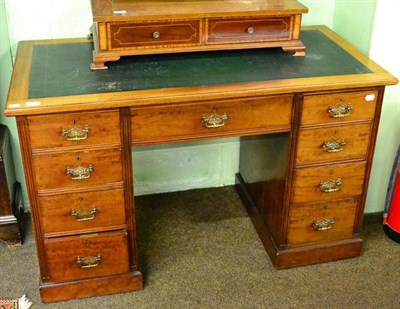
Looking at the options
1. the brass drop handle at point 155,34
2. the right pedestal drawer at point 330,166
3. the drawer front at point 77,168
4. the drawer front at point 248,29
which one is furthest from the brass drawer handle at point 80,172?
the right pedestal drawer at point 330,166

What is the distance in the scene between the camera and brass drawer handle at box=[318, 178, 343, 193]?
229cm

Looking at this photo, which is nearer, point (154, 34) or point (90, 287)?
point (154, 34)

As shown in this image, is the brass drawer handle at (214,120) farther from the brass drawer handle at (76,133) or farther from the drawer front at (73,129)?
the brass drawer handle at (76,133)

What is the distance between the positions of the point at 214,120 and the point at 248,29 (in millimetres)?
430

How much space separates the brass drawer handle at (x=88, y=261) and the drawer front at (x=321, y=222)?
79 centimetres

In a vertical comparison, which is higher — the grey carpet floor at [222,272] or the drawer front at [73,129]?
the drawer front at [73,129]

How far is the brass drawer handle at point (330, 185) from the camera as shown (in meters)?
2.29

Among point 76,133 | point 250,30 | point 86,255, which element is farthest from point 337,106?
point 86,255

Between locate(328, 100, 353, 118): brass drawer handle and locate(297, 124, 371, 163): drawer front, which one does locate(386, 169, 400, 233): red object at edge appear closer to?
locate(297, 124, 371, 163): drawer front

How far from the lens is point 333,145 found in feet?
7.20

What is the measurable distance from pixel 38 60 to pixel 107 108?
1.62 ft

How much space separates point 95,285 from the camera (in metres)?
2.25

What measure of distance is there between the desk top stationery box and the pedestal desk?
6 cm

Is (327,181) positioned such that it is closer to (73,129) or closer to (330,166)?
(330,166)
